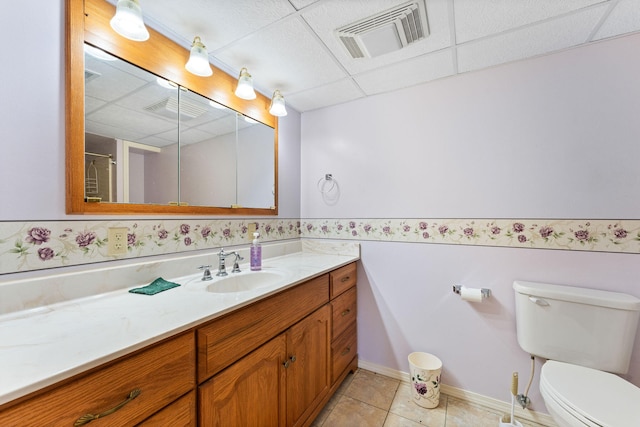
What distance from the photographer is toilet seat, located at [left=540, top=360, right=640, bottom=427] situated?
91 centimetres

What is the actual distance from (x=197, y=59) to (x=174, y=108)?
11.1 inches

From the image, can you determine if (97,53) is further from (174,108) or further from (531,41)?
(531,41)

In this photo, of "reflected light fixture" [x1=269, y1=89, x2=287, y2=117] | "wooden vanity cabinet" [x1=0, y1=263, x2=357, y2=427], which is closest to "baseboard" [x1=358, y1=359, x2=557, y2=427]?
"wooden vanity cabinet" [x1=0, y1=263, x2=357, y2=427]

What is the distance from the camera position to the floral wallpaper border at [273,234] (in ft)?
2.93

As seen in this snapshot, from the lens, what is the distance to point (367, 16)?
3.83ft

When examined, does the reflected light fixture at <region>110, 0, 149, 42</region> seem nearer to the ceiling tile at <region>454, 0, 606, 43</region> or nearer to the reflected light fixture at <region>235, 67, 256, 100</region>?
the reflected light fixture at <region>235, 67, 256, 100</region>

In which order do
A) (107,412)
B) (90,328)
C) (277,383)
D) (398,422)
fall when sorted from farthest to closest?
(398,422) < (277,383) < (90,328) < (107,412)

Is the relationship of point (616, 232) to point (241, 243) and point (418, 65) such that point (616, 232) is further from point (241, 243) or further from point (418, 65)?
point (241, 243)

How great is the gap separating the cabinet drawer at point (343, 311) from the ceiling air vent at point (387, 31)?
5.00ft

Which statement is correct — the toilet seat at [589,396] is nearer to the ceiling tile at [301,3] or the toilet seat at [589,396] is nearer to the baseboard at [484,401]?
the baseboard at [484,401]

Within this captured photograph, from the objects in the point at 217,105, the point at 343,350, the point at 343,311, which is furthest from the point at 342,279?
the point at 217,105

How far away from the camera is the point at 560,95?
4.57 feet

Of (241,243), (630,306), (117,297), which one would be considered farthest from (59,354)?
(630,306)

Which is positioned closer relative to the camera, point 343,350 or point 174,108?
point 174,108
